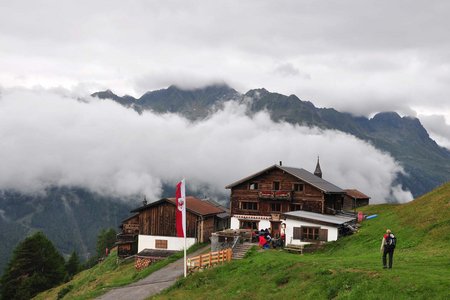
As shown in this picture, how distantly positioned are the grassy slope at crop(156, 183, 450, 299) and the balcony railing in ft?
53.7

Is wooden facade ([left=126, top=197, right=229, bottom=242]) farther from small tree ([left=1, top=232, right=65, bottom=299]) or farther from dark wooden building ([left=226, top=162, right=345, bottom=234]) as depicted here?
small tree ([left=1, top=232, right=65, bottom=299])

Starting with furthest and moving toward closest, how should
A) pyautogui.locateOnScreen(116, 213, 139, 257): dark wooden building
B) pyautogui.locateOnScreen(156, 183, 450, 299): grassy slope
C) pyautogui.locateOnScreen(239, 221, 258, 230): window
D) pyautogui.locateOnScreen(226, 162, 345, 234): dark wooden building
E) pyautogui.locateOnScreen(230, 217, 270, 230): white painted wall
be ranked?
pyautogui.locateOnScreen(116, 213, 139, 257): dark wooden building → pyautogui.locateOnScreen(239, 221, 258, 230): window → pyautogui.locateOnScreen(230, 217, 270, 230): white painted wall → pyautogui.locateOnScreen(226, 162, 345, 234): dark wooden building → pyautogui.locateOnScreen(156, 183, 450, 299): grassy slope

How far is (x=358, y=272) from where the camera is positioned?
24609 millimetres

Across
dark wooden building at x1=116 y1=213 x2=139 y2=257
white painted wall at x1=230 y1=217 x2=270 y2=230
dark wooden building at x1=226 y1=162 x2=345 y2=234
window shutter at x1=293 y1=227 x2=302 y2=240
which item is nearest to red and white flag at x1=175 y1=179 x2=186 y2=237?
window shutter at x1=293 y1=227 x2=302 y2=240

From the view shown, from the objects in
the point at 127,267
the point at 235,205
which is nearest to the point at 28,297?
the point at 127,267

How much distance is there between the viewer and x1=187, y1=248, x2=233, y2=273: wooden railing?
1587 inches

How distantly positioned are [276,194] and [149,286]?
2616 cm

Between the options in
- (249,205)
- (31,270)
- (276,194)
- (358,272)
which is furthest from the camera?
(31,270)

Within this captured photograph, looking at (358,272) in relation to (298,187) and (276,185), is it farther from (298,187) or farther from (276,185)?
(276,185)

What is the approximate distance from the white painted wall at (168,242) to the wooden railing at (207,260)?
21.4m

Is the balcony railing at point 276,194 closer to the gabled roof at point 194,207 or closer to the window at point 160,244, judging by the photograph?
the gabled roof at point 194,207

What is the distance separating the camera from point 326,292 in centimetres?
2356

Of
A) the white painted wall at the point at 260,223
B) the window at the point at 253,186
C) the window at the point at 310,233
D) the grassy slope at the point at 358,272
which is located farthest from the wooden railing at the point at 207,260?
the window at the point at 253,186

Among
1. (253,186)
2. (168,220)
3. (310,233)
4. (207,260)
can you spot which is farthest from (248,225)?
(207,260)
